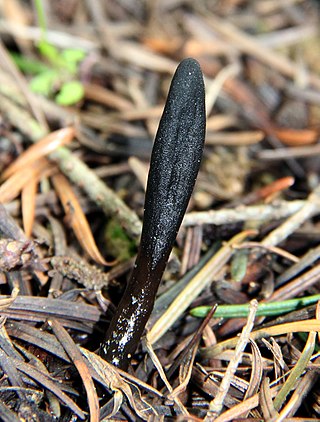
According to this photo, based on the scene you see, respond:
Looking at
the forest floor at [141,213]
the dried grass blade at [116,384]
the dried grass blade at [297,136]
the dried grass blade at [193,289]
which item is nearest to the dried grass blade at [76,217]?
the forest floor at [141,213]

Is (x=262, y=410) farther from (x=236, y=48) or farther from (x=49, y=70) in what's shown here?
(x=236, y=48)

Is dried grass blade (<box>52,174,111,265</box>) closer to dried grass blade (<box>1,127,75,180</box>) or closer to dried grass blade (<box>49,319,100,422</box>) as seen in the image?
dried grass blade (<box>1,127,75,180</box>)

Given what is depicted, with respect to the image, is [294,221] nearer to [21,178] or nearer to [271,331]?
[271,331]

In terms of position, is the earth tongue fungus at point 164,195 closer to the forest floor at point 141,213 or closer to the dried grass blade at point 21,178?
the forest floor at point 141,213

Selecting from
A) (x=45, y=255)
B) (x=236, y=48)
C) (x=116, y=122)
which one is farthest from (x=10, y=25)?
(x=45, y=255)

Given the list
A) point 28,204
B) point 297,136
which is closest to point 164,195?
point 28,204
